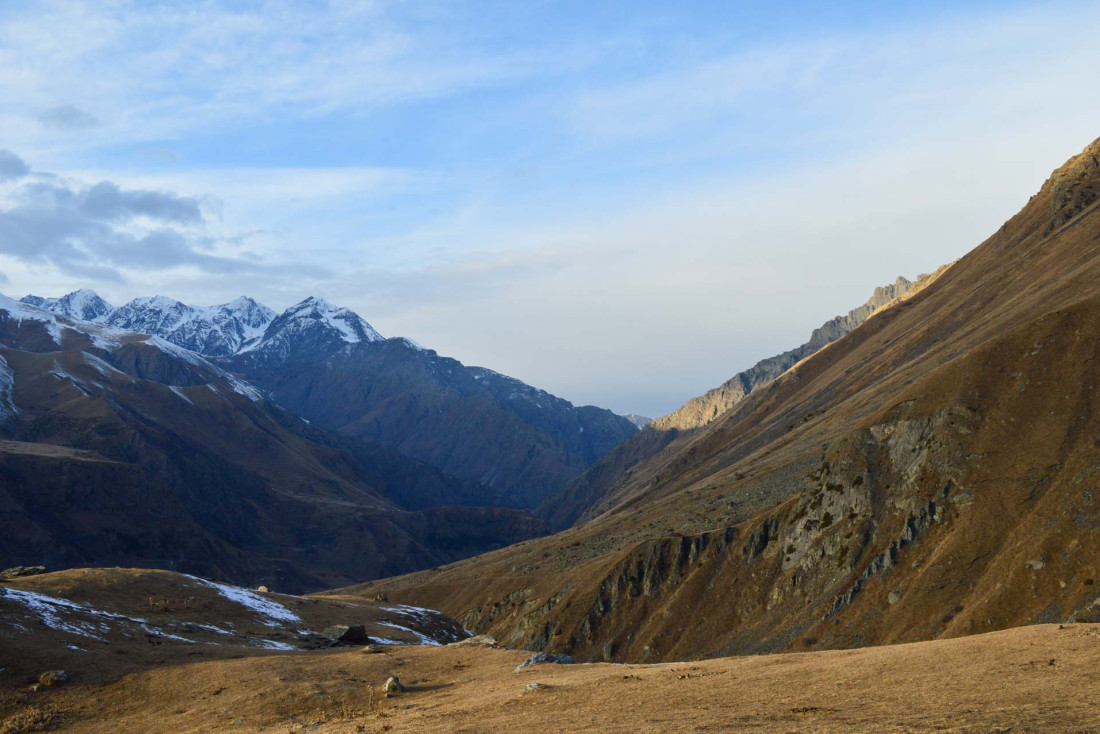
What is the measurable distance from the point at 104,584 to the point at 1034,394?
303 ft

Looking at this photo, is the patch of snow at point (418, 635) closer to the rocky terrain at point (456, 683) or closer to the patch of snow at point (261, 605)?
→ the patch of snow at point (261, 605)

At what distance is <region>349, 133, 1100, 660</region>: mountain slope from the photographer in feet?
233

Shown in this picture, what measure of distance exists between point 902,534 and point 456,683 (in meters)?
60.1

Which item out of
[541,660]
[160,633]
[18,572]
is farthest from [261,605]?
[541,660]

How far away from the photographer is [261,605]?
74.8 m

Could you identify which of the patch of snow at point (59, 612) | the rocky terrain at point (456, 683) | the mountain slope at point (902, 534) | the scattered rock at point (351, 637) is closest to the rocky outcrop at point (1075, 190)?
the mountain slope at point (902, 534)

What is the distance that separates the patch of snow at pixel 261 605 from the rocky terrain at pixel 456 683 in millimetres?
6576

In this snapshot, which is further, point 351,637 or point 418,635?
point 418,635

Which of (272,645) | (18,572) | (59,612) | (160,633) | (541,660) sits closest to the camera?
(541,660)

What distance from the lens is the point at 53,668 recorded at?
4469 centimetres

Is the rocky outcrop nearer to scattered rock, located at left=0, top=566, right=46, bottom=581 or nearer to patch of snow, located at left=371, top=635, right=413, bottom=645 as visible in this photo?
patch of snow, located at left=371, top=635, right=413, bottom=645

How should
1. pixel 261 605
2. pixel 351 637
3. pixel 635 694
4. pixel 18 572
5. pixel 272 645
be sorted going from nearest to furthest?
pixel 635 694, pixel 272 645, pixel 351 637, pixel 18 572, pixel 261 605

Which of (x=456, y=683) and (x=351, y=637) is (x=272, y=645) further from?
(x=456, y=683)

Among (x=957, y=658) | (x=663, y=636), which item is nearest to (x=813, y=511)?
(x=663, y=636)
